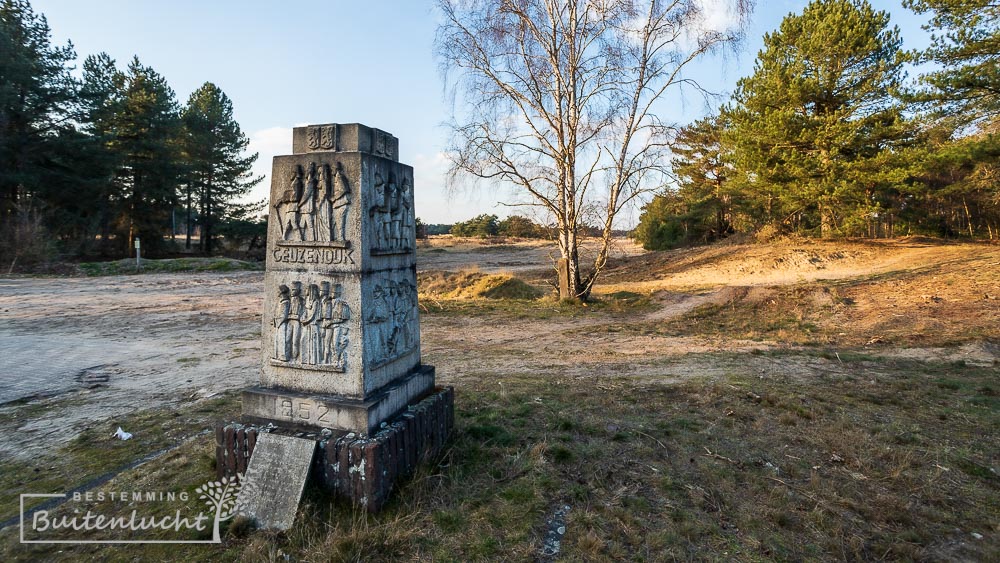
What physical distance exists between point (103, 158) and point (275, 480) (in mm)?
30489

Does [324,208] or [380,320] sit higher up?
[324,208]

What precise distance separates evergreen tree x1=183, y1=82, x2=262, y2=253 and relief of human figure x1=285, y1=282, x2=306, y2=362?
33.6 meters

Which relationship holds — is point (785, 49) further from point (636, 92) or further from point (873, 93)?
point (636, 92)

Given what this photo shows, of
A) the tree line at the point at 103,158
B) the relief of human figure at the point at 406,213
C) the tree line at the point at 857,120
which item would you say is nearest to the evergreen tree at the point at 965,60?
the tree line at the point at 857,120

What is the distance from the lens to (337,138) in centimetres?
367

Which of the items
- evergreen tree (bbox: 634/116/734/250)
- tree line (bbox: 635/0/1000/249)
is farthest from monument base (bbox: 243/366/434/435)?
evergreen tree (bbox: 634/116/734/250)

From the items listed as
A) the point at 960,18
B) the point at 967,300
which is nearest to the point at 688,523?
the point at 967,300

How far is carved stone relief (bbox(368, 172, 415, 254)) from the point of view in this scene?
12.1 ft

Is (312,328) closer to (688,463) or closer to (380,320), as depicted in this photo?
(380,320)

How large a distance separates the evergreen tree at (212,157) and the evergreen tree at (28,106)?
7.14m

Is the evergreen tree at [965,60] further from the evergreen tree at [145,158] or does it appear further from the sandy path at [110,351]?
the evergreen tree at [145,158]

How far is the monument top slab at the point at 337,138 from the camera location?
363cm

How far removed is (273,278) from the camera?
3.73 meters

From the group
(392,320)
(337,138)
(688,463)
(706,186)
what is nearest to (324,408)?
(392,320)
